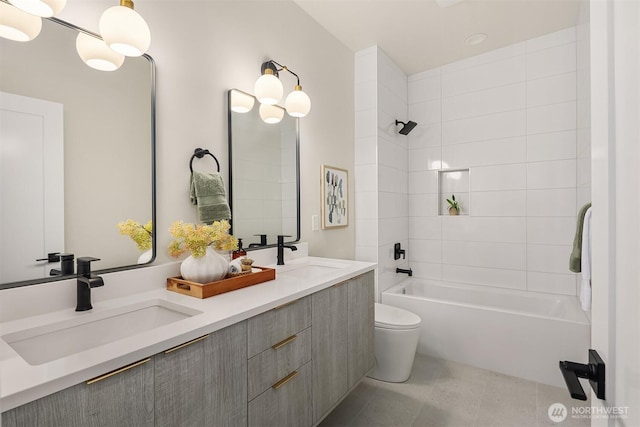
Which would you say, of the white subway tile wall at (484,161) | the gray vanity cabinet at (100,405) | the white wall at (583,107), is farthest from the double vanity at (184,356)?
the white wall at (583,107)

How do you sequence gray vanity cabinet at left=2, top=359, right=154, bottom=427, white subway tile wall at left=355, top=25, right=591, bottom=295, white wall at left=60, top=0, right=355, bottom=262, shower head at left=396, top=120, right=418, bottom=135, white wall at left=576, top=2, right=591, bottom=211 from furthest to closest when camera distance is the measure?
shower head at left=396, top=120, right=418, bottom=135, white subway tile wall at left=355, top=25, right=591, bottom=295, white wall at left=576, top=2, right=591, bottom=211, white wall at left=60, top=0, right=355, bottom=262, gray vanity cabinet at left=2, top=359, right=154, bottom=427

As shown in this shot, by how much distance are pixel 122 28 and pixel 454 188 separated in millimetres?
3085

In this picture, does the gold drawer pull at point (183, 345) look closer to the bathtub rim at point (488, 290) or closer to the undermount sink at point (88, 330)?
the undermount sink at point (88, 330)

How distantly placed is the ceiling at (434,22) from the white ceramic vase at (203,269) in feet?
6.40

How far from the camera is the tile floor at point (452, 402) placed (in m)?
1.91

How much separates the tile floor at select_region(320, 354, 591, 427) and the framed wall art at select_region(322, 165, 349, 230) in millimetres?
1204

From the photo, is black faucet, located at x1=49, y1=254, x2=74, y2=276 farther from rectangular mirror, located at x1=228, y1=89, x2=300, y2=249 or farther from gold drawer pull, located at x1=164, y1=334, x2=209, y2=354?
rectangular mirror, located at x1=228, y1=89, x2=300, y2=249

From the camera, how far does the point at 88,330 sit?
111cm

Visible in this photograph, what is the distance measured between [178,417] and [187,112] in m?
1.28

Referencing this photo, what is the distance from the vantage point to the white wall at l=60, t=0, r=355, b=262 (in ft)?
4.91

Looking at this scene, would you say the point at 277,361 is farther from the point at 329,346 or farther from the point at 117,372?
the point at 117,372

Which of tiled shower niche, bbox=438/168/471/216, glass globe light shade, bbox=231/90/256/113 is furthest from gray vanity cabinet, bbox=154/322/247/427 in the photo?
tiled shower niche, bbox=438/168/471/216

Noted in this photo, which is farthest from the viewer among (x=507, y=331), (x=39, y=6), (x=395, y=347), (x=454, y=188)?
(x=454, y=188)

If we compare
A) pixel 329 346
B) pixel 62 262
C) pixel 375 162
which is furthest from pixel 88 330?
pixel 375 162
